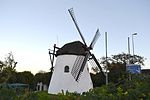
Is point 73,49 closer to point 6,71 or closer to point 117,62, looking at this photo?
point 6,71

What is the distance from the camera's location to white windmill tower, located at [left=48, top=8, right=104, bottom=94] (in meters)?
40.7

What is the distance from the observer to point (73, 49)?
137 feet

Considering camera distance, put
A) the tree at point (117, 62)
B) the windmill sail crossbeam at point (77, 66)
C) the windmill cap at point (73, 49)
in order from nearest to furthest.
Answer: the windmill sail crossbeam at point (77, 66)
the windmill cap at point (73, 49)
the tree at point (117, 62)

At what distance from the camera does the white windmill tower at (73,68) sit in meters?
40.7

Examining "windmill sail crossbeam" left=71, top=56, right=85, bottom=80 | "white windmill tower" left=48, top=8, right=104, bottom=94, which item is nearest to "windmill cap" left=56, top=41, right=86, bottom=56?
"white windmill tower" left=48, top=8, right=104, bottom=94

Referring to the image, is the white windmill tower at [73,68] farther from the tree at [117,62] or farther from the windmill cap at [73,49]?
the tree at [117,62]

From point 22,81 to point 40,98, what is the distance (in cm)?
7632

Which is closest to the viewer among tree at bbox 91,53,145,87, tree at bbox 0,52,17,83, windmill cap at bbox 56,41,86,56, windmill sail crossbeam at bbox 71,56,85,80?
tree at bbox 0,52,17,83

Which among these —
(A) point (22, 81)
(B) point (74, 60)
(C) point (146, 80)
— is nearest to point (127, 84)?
(C) point (146, 80)

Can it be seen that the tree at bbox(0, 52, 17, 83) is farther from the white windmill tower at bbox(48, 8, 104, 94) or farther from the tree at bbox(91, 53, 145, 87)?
the tree at bbox(91, 53, 145, 87)

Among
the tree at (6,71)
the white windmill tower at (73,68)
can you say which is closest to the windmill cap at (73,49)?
the white windmill tower at (73,68)

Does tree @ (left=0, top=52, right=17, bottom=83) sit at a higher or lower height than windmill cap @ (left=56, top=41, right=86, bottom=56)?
lower

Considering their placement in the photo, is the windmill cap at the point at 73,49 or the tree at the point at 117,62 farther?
the tree at the point at 117,62

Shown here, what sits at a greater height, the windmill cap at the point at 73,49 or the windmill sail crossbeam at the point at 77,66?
the windmill cap at the point at 73,49
